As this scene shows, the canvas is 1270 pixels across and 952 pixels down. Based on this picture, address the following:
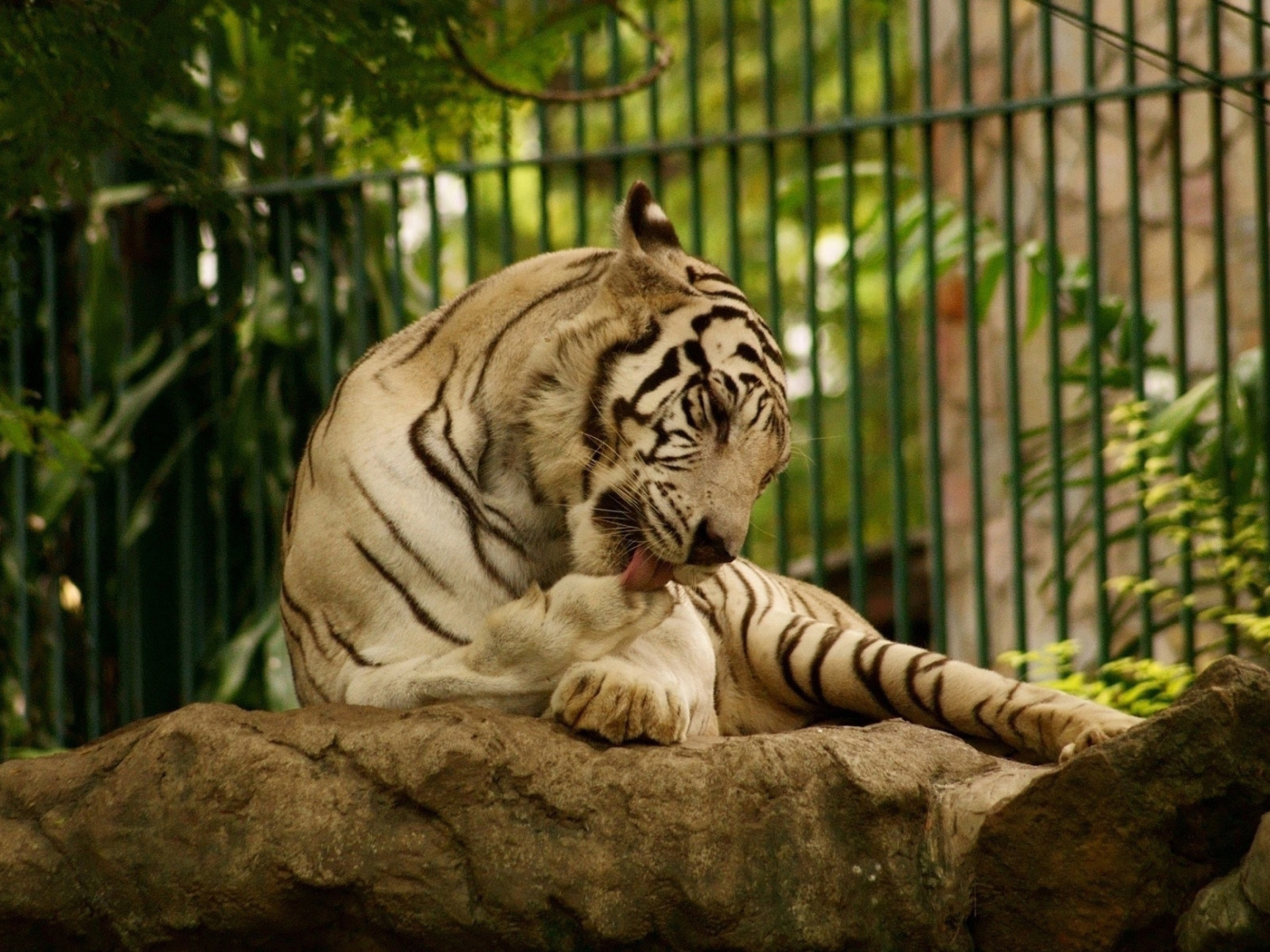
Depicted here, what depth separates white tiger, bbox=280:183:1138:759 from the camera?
3.31m

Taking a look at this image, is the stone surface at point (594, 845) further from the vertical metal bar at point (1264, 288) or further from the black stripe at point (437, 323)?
the vertical metal bar at point (1264, 288)

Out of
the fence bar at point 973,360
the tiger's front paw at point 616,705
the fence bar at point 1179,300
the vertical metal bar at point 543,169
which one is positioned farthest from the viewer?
the vertical metal bar at point 543,169

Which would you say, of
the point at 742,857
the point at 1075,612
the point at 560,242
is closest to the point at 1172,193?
the point at 1075,612

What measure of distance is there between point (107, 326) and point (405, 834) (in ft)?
16.1

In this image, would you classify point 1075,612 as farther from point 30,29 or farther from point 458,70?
point 30,29

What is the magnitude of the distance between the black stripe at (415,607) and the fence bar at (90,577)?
13.1ft

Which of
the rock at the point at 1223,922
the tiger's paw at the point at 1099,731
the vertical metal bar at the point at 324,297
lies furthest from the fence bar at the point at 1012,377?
the rock at the point at 1223,922

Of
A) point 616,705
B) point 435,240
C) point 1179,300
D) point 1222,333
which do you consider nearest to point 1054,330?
point 1179,300

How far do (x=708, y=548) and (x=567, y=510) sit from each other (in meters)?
0.36

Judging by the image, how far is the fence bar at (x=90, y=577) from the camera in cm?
707

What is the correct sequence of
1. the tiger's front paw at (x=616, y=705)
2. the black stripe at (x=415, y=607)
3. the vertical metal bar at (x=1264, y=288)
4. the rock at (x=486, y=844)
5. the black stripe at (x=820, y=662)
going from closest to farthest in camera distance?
the rock at (x=486, y=844) → the tiger's front paw at (x=616, y=705) → the black stripe at (x=415, y=607) → the black stripe at (x=820, y=662) → the vertical metal bar at (x=1264, y=288)

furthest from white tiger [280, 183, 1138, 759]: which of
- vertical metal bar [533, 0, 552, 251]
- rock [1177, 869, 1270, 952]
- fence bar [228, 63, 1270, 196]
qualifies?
vertical metal bar [533, 0, 552, 251]

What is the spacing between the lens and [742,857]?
2.96m

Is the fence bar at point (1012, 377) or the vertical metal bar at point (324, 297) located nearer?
the fence bar at point (1012, 377)
